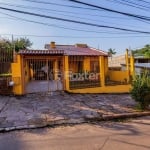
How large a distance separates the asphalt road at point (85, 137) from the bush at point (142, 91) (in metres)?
2.30

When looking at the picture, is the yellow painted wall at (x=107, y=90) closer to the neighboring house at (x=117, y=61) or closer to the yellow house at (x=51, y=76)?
the yellow house at (x=51, y=76)

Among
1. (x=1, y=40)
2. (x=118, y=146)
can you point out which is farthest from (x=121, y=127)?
(x=1, y=40)

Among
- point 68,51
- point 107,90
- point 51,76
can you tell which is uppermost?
point 68,51

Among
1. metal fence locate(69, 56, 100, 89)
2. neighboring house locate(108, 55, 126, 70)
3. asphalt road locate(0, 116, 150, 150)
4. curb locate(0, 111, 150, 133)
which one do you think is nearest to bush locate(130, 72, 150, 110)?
curb locate(0, 111, 150, 133)

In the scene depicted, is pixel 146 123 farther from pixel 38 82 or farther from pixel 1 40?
pixel 1 40

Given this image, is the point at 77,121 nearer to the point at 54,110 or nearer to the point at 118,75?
the point at 54,110

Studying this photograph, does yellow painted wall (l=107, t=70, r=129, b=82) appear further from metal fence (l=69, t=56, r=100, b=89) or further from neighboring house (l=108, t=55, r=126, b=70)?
neighboring house (l=108, t=55, r=126, b=70)

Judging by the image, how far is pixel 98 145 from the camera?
7.05 m

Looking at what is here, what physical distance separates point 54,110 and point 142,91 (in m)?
3.99

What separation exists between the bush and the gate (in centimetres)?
622

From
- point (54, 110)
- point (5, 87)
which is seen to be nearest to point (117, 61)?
point (5, 87)

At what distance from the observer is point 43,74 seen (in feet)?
60.0

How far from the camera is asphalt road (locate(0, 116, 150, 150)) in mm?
7020

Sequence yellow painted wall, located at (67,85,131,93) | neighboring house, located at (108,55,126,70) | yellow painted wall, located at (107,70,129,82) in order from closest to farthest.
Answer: yellow painted wall, located at (67,85,131,93), yellow painted wall, located at (107,70,129,82), neighboring house, located at (108,55,126,70)
